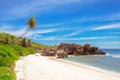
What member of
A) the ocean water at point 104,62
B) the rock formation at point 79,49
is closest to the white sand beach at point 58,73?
the ocean water at point 104,62

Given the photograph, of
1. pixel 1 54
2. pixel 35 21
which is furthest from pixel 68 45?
pixel 1 54

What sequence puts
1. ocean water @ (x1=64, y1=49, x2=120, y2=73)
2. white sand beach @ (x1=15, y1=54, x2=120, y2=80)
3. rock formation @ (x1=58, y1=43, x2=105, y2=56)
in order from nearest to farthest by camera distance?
white sand beach @ (x1=15, y1=54, x2=120, y2=80) → ocean water @ (x1=64, y1=49, x2=120, y2=73) → rock formation @ (x1=58, y1=43, x2=105, y2=56)

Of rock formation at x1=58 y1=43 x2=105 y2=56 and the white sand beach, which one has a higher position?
rock formation at x1=58 y1=43 x2=105 y2=56

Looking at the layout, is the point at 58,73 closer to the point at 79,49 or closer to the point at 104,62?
the point at 104,62

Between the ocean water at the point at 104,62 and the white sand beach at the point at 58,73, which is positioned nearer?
the white sand beach at the point at 58,73

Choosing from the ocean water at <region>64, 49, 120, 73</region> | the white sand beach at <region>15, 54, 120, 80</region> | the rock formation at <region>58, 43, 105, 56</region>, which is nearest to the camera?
the white sand beach at <region>15, 54, 120, 80</region>

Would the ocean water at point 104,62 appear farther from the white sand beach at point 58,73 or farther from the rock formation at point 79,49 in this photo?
the rock formation at point 79,49

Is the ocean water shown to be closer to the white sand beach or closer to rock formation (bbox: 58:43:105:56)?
the white sand beach

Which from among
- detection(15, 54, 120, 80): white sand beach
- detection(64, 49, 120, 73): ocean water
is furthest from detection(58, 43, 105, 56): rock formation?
detection(15, 54, 120, 80): white sand beach

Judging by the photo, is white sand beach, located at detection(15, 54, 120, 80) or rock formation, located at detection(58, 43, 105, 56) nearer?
white sand beach, located at detection(15, 54, 120, 80)

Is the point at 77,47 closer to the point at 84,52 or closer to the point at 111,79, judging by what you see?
the point at 84,52

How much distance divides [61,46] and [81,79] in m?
79.4

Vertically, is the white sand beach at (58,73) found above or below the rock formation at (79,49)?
below

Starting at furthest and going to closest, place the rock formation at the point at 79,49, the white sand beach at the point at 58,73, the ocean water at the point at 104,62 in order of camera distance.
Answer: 1. the rock formation at the point at 79,49
2. the ocean water at the point at 104,62
3. the white sand beach at the point at 58,73
